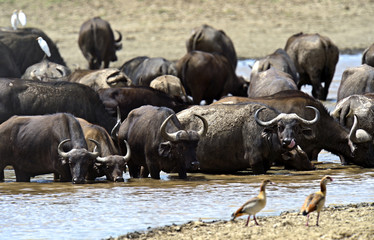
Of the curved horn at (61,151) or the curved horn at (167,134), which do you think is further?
the curved horn at (167,134)

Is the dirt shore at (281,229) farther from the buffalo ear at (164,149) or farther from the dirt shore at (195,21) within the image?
the dirt shore at (195,21)

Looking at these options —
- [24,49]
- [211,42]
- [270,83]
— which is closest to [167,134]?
[270,83]

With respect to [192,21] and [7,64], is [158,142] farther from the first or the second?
[192,21]

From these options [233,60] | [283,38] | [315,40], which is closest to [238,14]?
[283,38]

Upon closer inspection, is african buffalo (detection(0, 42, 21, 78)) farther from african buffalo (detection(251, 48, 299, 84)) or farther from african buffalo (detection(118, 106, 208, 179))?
african buffalo (detection(118, 106, 208, 179))

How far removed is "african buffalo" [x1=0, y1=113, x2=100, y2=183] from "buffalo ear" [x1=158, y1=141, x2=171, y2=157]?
0.82m

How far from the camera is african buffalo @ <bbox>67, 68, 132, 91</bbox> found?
1755 cm

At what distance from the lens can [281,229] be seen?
812 cm

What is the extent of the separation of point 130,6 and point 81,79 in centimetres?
2081

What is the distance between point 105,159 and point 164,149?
0.78m

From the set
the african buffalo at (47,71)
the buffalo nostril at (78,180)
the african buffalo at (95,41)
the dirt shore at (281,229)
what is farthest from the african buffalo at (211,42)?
the dirt shore at (281,229)

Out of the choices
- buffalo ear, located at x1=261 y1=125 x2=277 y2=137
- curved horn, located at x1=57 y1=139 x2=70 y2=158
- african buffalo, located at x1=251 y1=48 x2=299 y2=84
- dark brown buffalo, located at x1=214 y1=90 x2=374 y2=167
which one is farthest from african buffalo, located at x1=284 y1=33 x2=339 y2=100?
curved horn, located at x1=57 y1=139 x2=70 y2=158

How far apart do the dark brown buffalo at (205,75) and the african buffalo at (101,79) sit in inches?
113

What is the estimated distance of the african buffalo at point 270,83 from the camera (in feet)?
54.3
